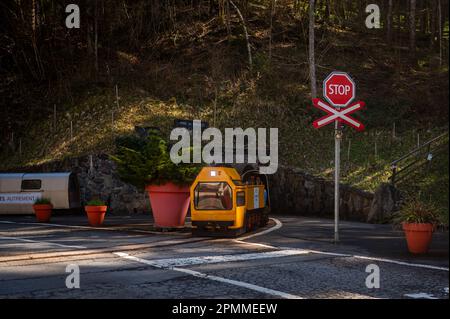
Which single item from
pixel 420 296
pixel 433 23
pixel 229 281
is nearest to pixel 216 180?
pixel 229 281

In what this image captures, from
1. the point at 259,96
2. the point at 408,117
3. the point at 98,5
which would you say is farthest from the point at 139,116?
the point at 408,117

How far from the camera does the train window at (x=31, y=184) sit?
24328mm

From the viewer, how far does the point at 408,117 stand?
89.6 ft

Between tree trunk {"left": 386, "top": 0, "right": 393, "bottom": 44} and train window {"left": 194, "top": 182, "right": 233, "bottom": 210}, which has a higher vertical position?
tree trunk {"left": 386, "top": 0, "right": 393, "bottom": 44}

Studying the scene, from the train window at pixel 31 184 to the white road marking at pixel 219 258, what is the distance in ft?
52.2

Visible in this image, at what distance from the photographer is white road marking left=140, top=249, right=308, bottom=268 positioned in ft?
32.3

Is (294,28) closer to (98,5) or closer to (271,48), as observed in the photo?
(271,48)

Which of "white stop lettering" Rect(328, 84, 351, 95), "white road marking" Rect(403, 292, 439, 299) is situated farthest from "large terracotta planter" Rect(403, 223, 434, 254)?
"white stop lettering" Rect(328, 84, 351, 95)

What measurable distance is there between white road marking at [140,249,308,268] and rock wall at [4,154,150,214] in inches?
572

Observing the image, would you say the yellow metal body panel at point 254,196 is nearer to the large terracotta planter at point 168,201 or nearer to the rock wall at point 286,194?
the large terracotta planter at point 168,201

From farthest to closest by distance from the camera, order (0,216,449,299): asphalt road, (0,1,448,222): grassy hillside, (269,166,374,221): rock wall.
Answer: (0,1,448,222): grassy hillside, (269,166,374,221): rock wall, (0,216,449,299): asphalt road

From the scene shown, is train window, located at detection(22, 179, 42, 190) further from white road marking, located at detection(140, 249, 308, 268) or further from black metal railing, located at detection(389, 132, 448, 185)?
white road marking, located at detection(140, 249, 308, 268)

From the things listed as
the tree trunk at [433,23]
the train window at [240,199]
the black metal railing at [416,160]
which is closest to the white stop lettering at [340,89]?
the black metal railing at [416,160]

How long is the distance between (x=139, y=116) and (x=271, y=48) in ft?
37.3
